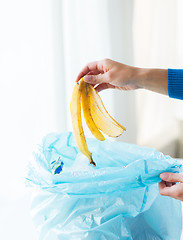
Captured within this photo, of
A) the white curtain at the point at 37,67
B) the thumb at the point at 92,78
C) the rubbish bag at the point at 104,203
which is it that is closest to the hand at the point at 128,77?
the thumb at the point at 92,78

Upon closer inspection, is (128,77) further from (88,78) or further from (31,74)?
(31,74)

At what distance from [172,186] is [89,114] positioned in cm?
23

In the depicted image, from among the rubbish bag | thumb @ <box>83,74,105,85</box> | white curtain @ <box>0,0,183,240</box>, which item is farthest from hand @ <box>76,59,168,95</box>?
white curtain @ <box>0,0,183,240</box>

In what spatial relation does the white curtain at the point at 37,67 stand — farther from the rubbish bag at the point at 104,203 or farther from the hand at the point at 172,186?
the hand at the point at 172,186

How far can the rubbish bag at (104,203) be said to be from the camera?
0.62 metres

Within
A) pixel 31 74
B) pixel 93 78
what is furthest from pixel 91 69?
pixel 31 74

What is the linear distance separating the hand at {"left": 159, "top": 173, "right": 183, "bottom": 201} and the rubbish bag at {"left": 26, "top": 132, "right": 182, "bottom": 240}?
0.02 m

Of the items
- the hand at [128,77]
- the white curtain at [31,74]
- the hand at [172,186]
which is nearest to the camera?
the hand at [172,186]

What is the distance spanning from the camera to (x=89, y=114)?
2.40ft

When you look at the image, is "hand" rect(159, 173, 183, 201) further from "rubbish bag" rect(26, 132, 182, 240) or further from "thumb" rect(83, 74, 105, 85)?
"thumb" rect(83, 74, 105, 85)

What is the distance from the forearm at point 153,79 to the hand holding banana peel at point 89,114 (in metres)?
0.10

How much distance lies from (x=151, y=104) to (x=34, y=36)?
3.27 feet

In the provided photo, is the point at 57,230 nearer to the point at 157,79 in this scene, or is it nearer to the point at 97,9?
the point at 157,79

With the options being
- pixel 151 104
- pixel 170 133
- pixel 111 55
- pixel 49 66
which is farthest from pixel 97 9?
pixel 170 133
